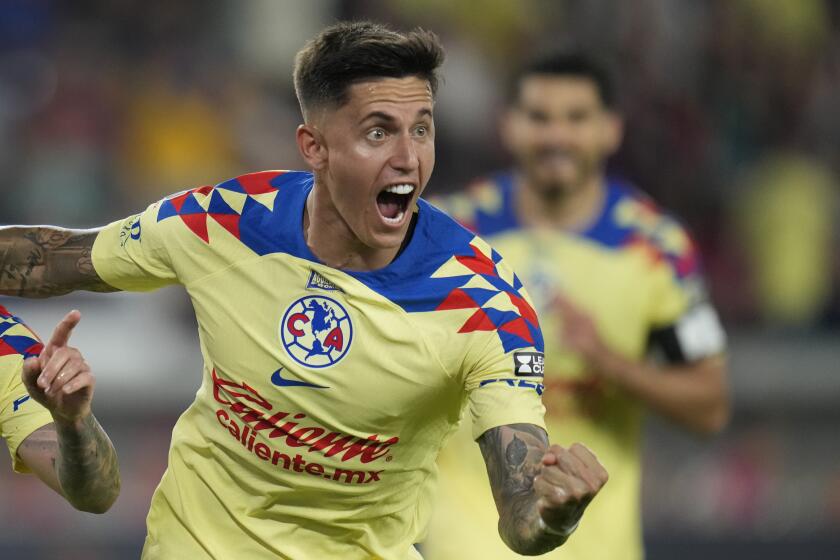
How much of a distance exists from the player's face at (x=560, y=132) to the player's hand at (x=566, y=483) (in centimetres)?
290

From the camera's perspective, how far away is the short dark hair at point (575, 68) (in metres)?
6.70

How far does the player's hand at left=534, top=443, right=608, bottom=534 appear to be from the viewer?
142 inches

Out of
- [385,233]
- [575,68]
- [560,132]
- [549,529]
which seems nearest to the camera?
[549,529]

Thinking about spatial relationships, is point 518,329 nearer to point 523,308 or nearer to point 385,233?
point 523,308

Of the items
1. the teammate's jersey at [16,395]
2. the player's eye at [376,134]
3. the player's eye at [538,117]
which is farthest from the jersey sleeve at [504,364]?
the player's eye at [538,117]

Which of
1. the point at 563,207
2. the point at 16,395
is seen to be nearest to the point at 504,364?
the point at 16,395

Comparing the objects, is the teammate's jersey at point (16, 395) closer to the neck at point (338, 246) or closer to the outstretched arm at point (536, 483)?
the neck at point (338, 246)

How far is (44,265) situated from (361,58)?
107 cm

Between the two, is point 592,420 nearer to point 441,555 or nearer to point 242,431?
point 441,555

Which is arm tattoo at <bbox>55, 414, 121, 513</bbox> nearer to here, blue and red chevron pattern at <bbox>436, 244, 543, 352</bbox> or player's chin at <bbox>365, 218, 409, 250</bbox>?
player's chin at <bbox>365, 218, 409, 250</bbox>

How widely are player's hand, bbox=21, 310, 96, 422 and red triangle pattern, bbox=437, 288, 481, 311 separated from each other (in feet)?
3.05

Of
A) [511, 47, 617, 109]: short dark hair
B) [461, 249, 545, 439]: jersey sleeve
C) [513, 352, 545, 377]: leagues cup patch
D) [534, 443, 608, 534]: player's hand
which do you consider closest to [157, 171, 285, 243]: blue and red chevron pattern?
[461, 249, 545, 439]: jersey sleeve

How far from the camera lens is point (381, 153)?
14.0ft

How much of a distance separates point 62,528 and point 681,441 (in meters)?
4.42
